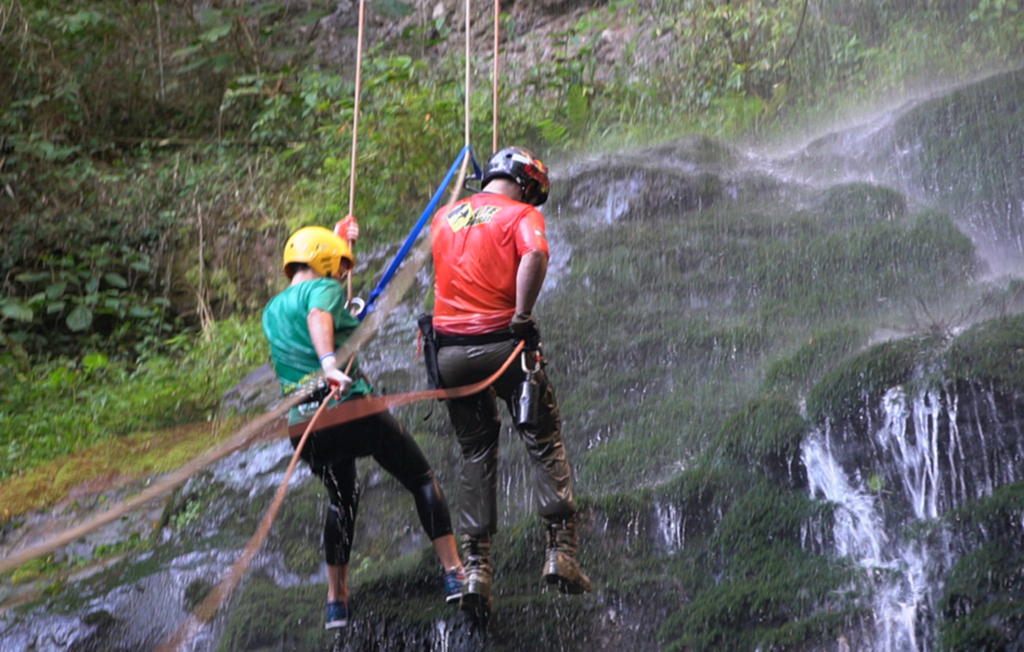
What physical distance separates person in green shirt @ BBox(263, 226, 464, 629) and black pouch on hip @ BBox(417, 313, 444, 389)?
27 centimetres

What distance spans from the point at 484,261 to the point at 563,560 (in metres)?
1.39

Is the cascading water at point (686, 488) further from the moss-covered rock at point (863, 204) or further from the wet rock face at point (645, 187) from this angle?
the wet rock face at point (645, 187)

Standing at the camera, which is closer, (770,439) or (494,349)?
(494,349)

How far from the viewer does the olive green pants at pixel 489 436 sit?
4.53 m

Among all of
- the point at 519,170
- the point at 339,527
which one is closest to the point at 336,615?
the point at 339,527

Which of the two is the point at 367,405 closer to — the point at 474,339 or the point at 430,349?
the point at 430,349

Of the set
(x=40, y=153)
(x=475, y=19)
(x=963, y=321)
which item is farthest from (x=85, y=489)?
(x=475, y=19)

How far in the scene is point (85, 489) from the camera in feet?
25.8

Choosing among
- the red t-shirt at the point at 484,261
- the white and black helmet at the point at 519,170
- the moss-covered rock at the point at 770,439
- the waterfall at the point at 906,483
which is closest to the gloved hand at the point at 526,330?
the red t-shirt at the point at 484,261

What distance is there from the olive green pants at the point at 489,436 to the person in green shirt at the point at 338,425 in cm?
22

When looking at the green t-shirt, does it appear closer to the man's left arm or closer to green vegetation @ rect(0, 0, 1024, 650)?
the man's left arm

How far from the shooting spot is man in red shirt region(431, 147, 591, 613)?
4.46 m

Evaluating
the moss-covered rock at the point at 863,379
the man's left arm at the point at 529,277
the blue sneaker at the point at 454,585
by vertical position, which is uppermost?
the man's left arm at the point at 529,277

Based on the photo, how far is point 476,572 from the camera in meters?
4.54
